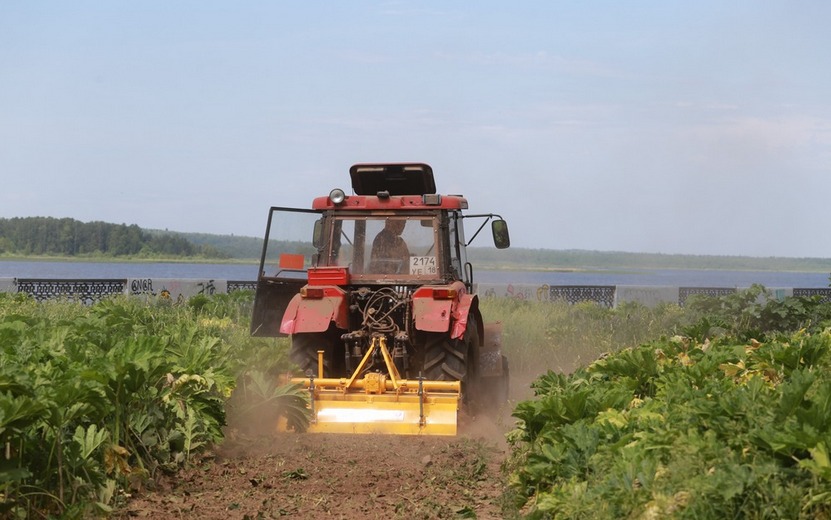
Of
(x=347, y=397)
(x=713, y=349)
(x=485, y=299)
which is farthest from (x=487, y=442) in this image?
(x=485, y=299)

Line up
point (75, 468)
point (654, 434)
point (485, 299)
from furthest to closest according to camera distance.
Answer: point (485, 299) < point (75, 468) < point (654, 434)

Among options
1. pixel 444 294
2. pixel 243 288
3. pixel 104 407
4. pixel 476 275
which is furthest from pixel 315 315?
pixel 476 275

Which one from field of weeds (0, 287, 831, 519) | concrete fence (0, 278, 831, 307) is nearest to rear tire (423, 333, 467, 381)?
field of weeds (0, 287, 831, 519)

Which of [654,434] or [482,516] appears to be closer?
[654,434]

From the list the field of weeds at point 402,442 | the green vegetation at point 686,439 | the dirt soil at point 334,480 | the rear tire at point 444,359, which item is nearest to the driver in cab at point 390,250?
the rear tire at point 444,359

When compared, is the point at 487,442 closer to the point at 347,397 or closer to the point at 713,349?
the point at 347,397

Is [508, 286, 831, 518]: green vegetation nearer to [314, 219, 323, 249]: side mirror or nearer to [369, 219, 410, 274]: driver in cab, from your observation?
[369, 219, 410, 274]: driver in cab

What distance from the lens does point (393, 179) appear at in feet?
38.1

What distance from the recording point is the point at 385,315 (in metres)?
10.5

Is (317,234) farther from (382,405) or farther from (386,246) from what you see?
(382,405)

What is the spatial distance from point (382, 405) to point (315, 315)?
1.14 m

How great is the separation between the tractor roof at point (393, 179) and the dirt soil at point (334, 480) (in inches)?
121

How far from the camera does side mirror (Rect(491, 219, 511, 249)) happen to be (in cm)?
1123

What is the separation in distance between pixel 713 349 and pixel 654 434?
277cm
